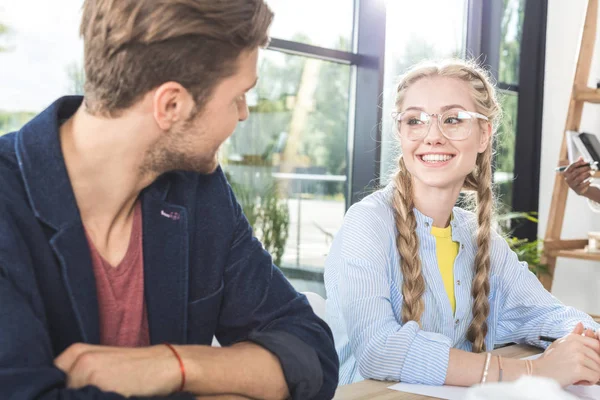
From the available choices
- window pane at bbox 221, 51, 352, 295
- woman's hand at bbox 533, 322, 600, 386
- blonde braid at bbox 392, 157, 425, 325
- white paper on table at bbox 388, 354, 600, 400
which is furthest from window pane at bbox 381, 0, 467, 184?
white paper on table at bbox 388, 354, 600, 400

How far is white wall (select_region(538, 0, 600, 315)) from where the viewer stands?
5.30 meters

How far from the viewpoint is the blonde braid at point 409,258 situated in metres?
1.84

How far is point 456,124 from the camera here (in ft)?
6.53

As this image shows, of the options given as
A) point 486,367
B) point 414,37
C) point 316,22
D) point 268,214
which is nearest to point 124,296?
point 486,367

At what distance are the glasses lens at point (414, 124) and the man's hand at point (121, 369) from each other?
1056 mm

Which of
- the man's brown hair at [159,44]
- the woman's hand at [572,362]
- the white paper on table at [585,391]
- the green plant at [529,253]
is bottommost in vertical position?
the green plant at [529,253]

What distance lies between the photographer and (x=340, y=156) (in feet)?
13.3

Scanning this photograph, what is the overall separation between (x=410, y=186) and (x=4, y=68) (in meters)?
1.61

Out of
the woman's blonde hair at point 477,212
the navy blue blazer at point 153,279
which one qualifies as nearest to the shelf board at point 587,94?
the woman's blonde hair at point 477,212

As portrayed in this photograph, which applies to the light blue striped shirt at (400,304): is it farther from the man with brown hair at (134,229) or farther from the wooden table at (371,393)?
the man with brown hair at (134,229)

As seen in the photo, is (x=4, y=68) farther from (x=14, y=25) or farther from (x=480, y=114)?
(x=480, y=114)

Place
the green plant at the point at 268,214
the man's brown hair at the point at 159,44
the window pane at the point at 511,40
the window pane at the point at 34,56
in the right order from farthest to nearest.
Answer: the window pane at the point at 511,40, the green plant at the point at 268,214, the window pane at the point at 34,56, the man's brown hair at the point at 159,44

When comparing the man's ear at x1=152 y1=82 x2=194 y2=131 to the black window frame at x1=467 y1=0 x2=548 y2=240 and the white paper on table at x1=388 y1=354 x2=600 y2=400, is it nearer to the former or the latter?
the white paper on table at x1=388 y1=354 x2=600 y2=400

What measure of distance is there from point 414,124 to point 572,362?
0.74 m
